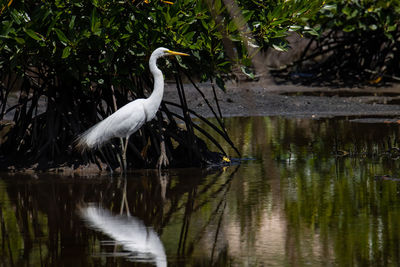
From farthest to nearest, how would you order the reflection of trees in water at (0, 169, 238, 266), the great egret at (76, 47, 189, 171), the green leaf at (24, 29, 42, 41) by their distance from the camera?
1. the great egret at (76, 47, 189, 171)
2. the green leaf at (24, 29, 42, 41)
3. the reflection of trees in water at (0, 169, 238, 266)

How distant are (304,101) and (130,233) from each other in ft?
38.4

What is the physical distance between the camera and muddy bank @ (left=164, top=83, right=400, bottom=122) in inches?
649

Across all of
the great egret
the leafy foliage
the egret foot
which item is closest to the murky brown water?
the egret foot

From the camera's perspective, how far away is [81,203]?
27.1 feet

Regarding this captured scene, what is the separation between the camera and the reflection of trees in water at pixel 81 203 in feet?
20.4

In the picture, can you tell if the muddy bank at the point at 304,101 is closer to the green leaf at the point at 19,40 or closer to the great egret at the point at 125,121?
the great egret at the point at 125,121

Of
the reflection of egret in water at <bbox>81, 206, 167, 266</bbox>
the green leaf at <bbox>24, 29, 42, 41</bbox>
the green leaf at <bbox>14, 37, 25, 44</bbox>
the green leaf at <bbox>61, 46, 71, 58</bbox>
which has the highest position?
the green leaf at <bbox>24, 29, 42, 41</bbox>

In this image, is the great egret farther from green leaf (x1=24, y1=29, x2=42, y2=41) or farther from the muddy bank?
the muddy bank

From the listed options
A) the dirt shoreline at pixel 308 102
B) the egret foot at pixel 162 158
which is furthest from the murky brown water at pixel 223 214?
the dirt shoreline at pixel 308 102

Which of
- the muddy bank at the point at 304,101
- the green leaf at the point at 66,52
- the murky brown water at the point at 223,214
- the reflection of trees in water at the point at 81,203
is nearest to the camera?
the murky brown water at the point at 223,214

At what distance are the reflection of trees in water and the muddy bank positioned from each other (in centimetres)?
632

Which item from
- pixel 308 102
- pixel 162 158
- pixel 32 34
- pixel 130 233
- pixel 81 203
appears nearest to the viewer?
pixel 130 233

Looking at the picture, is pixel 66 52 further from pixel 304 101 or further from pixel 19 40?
pixel 304 101

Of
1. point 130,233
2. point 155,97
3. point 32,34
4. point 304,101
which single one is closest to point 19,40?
point 32,34
